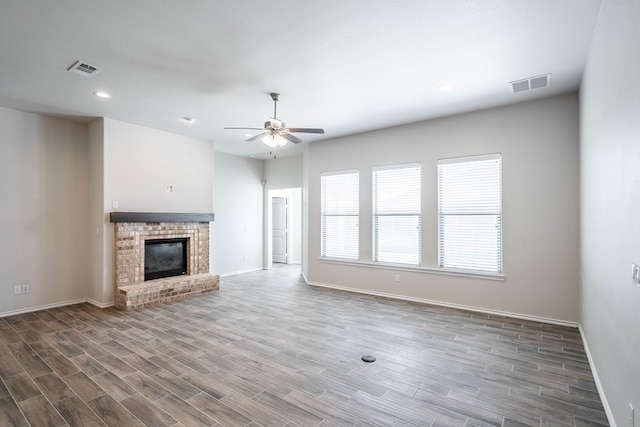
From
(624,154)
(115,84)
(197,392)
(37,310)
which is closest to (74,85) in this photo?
(115,84)

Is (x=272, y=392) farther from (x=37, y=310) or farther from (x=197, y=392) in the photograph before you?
(x=37, y=310)

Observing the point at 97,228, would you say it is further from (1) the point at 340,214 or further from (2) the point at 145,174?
(1) the point at 340,214

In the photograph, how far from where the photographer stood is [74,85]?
3775mm

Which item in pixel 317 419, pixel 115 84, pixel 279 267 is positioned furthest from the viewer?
pixel 279 267

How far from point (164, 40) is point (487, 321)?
5016mm

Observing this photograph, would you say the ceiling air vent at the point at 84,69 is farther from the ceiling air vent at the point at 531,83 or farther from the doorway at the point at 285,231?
the doorway at the point at 285,231

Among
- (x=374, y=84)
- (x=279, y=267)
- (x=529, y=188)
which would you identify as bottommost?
(x=279, y=267)

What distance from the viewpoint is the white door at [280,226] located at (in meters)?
9.98

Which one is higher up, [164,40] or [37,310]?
[164,40]

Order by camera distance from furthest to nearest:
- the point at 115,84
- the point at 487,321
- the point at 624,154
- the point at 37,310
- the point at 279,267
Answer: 1. the point at 279,267
2. the point at 37,310
3. the point at 487,321
4. the point at 115,84
5. the point at 624,154

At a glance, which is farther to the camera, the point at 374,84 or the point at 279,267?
the point at 279,267

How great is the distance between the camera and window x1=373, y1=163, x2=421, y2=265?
536 cm

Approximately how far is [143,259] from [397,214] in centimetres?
456

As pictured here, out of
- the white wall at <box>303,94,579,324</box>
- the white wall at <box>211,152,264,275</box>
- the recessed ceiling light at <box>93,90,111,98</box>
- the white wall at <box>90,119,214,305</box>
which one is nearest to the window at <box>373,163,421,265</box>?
the white wall at <box>303,94,579,324</box>
